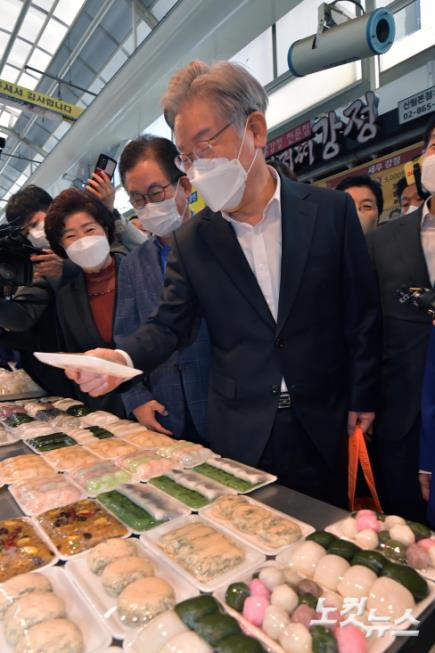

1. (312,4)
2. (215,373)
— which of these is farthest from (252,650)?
(312,4)

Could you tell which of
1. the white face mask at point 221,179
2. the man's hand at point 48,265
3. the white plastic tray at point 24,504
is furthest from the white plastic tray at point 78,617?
the man's hand at point 48,265

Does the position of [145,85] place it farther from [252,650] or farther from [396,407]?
[252,650]

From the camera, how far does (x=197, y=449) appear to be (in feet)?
4.97

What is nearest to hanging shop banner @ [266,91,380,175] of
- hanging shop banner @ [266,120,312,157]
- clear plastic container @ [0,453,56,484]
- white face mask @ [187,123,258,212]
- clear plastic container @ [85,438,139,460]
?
hanging shop banner @ [266,120,312,157]

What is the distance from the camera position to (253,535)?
1.03 meters

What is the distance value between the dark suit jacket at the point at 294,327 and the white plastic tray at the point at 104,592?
1.99ft

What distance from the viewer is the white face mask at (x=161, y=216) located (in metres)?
2.03

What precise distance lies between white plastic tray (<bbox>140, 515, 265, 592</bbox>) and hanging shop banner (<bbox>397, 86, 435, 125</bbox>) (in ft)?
11.8

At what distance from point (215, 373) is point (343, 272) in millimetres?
568

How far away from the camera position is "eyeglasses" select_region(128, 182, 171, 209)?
6.61ft

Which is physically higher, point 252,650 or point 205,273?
point 205,273

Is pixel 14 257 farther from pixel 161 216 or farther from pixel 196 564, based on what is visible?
pixel 196 564

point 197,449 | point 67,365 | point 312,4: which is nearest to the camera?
point 67,365

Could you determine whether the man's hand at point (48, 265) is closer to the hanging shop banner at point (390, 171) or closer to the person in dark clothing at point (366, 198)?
the person in dark clothing at point (366, 198)
